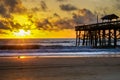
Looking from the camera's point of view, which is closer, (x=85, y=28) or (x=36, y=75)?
(x=36, y=75)

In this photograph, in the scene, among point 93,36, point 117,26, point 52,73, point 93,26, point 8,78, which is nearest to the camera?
point 8,78

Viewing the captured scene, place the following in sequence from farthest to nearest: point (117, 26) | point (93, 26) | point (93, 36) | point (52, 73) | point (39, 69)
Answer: point (93, 36) < point (93, 26) < point (117, 26) < point (39, 69) < point (52, 73)

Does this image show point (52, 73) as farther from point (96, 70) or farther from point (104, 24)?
point (104, 24)

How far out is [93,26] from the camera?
56781 millimetres

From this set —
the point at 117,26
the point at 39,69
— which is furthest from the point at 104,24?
the point at 39,69

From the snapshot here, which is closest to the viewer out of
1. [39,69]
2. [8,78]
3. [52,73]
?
[8,78]

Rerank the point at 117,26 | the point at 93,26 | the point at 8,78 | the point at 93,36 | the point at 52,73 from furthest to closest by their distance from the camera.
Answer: the point at 93,36 → the point at 93,26 → the point at 117,26 → the point at 52,73 → the point at 8,78

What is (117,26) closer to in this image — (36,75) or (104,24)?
(104,24)

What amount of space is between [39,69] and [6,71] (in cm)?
184

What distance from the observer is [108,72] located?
18625 mm

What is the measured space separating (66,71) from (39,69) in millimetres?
1690

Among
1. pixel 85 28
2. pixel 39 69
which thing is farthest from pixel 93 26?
pixel 39 69

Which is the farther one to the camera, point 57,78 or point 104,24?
point 104,24

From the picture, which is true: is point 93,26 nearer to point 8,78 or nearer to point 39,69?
point 39,69
